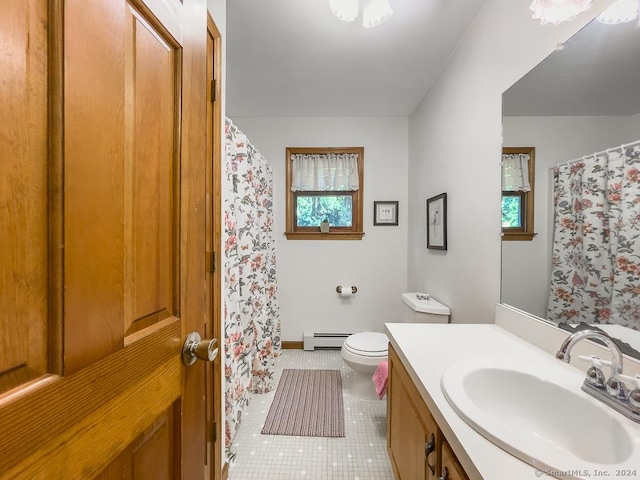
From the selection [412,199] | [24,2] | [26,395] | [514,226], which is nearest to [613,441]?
[514,226]

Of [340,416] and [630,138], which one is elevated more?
[630,138]

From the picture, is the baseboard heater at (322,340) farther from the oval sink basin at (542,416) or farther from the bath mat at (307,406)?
the oval sink basin at (542,416)

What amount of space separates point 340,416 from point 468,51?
7.83ft

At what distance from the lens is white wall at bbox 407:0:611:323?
121 cm

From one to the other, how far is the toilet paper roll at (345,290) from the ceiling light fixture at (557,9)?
2199 mm

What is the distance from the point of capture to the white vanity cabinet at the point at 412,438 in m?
0.72

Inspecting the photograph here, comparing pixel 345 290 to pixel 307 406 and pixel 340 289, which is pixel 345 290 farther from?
pixel 307 406

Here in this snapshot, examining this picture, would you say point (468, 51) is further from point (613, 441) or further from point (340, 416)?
point (340, 416)

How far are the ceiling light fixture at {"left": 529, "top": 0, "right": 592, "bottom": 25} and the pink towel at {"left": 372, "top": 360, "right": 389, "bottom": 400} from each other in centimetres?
180

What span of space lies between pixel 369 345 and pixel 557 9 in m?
1.94

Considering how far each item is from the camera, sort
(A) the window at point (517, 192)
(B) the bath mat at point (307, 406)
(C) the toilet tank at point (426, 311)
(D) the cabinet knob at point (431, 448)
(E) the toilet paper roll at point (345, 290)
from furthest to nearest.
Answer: (E) the toilet paper roll at point (345, 290), (C) the toilet tank at point (426, 311), (B) the bath mat at point (307, 406), (A) the window at point (517, 192), (D) the cabinet knob at point (431, 448)

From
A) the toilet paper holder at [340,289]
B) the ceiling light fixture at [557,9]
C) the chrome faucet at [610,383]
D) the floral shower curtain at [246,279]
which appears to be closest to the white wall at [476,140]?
the ceiling light fixture at [557,9]

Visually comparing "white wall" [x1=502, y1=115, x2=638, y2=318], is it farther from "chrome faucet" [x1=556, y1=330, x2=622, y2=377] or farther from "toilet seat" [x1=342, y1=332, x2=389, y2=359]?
"toilet seat" [x1=342, y1=332, x2=389, y2=359]

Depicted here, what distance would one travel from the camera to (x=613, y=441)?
638 millimetres
